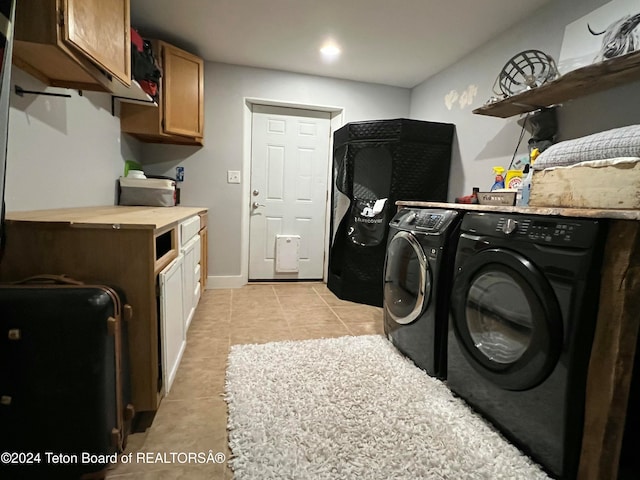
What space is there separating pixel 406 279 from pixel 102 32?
1905 mm

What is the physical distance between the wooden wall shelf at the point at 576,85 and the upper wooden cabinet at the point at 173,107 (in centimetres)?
232

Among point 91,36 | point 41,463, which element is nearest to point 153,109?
point 91,36

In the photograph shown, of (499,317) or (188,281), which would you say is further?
(188,281)

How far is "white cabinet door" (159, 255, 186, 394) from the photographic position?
1.24 meters

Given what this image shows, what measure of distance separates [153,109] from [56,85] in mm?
1052

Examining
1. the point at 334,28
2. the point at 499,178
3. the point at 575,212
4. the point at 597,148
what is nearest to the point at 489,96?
the point at 499,178

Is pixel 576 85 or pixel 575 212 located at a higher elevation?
pixel 576 85

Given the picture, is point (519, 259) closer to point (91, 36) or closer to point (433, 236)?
point (433, 236)

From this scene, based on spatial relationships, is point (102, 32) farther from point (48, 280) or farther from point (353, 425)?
point (353, 425)

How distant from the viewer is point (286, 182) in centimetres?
343

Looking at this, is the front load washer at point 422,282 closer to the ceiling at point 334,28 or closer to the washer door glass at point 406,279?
the washer door glass at point 406,279

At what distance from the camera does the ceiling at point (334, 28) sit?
207 centimetres

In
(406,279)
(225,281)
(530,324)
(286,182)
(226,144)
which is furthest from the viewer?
(286,182)

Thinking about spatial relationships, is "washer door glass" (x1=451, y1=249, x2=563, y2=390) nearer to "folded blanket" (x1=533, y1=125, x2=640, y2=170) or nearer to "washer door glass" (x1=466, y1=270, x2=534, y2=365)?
"washer door glass" (x1=466, y1=270, x2=534, y2=365)
